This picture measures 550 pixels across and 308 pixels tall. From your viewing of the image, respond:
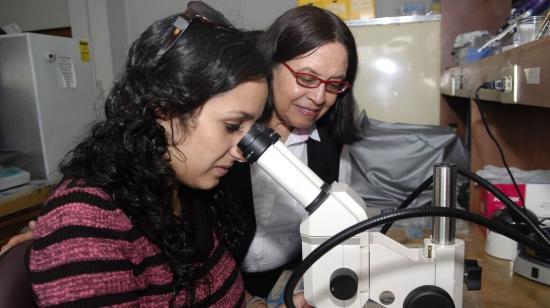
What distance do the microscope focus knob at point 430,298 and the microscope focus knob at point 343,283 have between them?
81mm

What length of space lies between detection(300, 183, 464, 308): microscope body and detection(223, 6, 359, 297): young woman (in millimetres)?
590

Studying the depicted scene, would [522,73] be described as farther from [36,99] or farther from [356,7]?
[36,99]

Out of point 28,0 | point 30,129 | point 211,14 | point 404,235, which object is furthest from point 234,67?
point 28,0

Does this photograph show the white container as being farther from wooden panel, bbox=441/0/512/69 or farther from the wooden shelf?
wooden panel, bbox=441/0/512/69

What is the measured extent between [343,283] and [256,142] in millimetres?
229

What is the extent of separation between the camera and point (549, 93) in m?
0.61

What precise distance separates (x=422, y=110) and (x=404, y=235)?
104 centimetres

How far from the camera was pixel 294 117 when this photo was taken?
49.4 inches

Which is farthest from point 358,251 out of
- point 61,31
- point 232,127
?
point 61,31

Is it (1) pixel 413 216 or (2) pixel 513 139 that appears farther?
(2) pixel 513 139

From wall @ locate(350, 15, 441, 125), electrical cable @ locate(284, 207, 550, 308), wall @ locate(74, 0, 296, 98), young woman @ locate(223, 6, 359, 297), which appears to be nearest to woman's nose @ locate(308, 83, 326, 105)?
young woman @ locate(223, 6, 359, 297)

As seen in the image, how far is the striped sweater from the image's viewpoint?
1.75ft

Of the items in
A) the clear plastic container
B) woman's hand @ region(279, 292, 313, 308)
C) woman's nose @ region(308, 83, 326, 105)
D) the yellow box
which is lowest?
woman's hand @ region(279, 292, 313, 308)

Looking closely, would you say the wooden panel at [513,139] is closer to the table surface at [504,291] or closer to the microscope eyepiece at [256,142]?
the table surface at [504,291]
